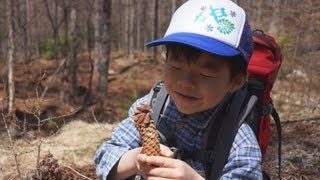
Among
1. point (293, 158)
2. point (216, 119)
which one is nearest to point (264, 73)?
point (216, 119)

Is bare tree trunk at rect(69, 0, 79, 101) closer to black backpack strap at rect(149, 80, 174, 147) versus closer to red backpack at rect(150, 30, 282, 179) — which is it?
red backpack at rect(150, 30, 282, 179)

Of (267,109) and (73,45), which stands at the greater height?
(267,109)

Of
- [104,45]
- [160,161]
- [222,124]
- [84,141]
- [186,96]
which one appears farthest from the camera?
[104,45]

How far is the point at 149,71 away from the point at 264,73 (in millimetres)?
21754

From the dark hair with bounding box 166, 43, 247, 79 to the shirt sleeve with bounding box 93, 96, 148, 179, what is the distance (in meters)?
0.30

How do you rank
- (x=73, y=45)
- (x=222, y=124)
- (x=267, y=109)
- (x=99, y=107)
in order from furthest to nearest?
(x=73, y=45), (x=99, y=107), (x=267, y=109), (x=222, y=124)

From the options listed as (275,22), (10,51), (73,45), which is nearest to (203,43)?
(10,51)

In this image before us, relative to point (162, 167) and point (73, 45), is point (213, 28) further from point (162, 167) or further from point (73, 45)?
point (73, 45)

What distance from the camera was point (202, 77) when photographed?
1277 millimetres

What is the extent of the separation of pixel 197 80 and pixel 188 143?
→ 305 mm

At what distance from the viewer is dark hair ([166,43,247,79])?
1286 millimetres

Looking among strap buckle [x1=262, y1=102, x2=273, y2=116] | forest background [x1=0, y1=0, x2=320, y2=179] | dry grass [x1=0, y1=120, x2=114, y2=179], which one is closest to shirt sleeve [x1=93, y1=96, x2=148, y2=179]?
strap buckle [x1=262, y1=102, x2=273, y2=116]

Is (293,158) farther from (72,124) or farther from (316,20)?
(316,20)

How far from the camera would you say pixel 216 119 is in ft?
4.87
